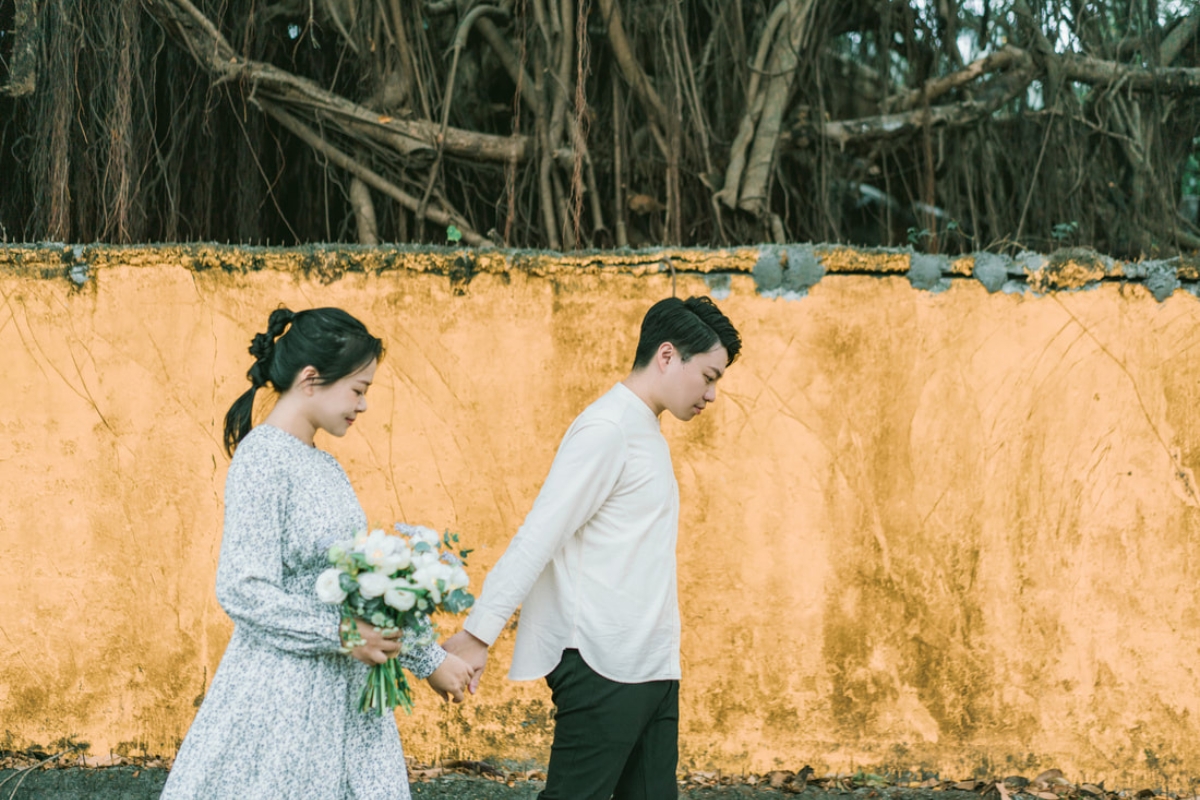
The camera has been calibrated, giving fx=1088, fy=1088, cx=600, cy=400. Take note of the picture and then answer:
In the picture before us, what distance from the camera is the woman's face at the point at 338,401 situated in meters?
2.24

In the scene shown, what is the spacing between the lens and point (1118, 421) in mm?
3740

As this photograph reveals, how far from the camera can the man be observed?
2.37 meters

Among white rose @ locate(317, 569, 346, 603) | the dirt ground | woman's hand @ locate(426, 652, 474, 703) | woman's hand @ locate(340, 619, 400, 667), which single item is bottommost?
the dirt ground

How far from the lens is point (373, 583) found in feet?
6.70

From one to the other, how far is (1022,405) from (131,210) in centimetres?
347

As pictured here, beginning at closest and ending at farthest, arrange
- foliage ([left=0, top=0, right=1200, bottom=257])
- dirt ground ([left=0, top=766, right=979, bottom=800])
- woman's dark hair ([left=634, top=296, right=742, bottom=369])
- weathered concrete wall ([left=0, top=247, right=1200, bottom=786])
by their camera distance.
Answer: woman's dark hair ([left=634, top=296, right=742, bottom=369])
dirt ground ([left=0, top=766, right=979, bottom=800])
weathered concrete wall ([left=0, top=247, right=1200, bottom=786])
foliage ([left=0, top=0, right=1200, bottom=257])

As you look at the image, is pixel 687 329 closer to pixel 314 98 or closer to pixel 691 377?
pixel 691 377

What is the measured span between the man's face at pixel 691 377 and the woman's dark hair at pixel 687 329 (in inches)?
0.6

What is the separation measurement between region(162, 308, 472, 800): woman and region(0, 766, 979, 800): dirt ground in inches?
59.1

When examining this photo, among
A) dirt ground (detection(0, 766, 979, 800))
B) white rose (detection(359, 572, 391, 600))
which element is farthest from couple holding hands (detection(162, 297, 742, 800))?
dirt ground (detection(0, 766, 979, 800))

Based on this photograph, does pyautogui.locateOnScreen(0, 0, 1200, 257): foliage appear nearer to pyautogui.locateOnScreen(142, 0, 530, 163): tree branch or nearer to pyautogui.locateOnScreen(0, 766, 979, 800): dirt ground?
pyautogui.locateOnScreen(142, 0, 530, 163): tree branch

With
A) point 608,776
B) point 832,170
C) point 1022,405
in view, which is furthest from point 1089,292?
point 608,776

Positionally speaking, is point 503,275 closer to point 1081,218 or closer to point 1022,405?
point 1022,405

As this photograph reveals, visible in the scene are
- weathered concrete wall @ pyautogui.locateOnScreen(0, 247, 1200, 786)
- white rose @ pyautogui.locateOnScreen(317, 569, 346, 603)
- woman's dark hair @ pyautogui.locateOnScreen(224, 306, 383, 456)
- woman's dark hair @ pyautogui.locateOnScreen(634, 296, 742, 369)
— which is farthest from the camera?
weathered concrete wall @ pyautogui.locateOnScreen(0, 247, 1200, 786)
